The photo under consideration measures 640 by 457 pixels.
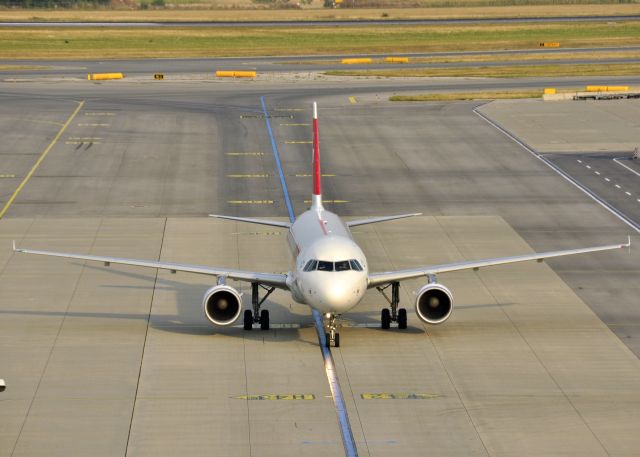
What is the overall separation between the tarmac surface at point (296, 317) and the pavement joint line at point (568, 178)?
79cm

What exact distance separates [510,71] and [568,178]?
55340mm

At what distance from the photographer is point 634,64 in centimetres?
13138

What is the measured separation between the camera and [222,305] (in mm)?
39281

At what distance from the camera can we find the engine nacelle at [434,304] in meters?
39.2

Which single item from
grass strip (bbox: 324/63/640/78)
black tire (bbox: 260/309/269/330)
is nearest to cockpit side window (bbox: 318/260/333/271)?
black tire (bbox: 260/309/269/330)

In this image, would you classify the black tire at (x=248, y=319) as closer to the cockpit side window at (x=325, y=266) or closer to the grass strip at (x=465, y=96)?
the cockpit side window at (x=325, y=266)

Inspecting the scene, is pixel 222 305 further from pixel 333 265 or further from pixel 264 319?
pixel 333 265

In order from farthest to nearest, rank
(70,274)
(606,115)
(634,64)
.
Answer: (634,64), (606,115), (70,274)

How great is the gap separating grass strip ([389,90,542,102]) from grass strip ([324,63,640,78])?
14077mm

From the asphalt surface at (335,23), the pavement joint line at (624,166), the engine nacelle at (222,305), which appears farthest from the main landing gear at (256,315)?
the asphalt surface at (335,23)

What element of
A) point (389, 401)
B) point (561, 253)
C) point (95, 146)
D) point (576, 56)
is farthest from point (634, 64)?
point (389, 401)

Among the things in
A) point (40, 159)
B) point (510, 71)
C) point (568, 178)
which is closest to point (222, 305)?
point (568, 178)

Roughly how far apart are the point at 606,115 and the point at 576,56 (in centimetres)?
4472

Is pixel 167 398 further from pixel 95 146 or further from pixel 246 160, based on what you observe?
pixel 95 146
